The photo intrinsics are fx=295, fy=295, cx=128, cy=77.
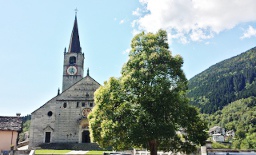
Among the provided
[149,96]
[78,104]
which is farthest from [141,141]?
[78,104]

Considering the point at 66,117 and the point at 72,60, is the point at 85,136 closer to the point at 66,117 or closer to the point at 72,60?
the point at 66,117

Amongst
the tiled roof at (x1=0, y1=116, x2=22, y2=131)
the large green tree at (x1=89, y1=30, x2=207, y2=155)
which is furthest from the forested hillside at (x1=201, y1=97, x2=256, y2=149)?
the large green tree at (x1=89, y1=30, x2=207, y2=155)

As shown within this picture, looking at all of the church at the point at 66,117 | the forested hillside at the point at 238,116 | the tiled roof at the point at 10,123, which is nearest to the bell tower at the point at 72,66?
the church at the point at 66,117

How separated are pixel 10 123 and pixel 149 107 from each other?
14.9 m

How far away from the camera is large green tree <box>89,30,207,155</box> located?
1902 cm

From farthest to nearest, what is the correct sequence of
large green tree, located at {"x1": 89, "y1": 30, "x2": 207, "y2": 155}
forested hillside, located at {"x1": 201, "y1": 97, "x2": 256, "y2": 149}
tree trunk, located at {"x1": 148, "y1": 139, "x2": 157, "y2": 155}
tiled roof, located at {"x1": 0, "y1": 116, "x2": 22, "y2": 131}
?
forested hillside, located at {"x1": 201, "y1": 97, "x2": 256, "y2": 149}
tiled roof, located at {"x1": 0, "y1": 116, "x2": 22, "y2": 131}
tree trunk, located at {"x1": 148, "y1": 139, "x2": 157, "y2": 155}
large green tree, located at {"x1": 89, "y1": 30, "x2": 207, "y2": 155}

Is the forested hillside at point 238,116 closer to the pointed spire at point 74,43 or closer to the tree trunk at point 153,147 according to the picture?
the pointed spire at point 74,43

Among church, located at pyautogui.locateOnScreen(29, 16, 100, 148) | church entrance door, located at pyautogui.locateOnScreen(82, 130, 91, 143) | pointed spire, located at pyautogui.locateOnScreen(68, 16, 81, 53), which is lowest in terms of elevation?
church entrance door, located at pyautogui.locateOnScreen(82, 130, 91, 143)

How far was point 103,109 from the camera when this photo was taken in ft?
68.0

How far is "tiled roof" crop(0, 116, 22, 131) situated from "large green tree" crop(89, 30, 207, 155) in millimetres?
9899

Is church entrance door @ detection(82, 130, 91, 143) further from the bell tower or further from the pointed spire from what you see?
the pointed spire

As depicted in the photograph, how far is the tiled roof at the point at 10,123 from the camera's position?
1063 inches

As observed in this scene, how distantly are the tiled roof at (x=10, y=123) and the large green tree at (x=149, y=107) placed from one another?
390 inches

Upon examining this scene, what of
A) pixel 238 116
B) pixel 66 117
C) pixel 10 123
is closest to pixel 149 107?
pixel 10 123
